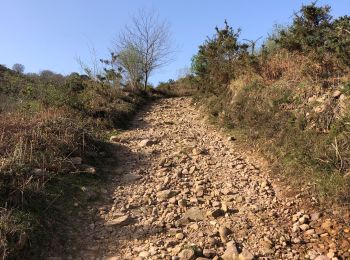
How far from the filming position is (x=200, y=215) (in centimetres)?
573

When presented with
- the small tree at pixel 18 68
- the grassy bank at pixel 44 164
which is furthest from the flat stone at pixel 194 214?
the small tree at pixel 18 68

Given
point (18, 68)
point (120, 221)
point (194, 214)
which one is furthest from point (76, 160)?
point (18, 68)

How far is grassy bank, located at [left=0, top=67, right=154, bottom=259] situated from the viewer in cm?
479

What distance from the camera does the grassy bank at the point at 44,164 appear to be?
4785 mm

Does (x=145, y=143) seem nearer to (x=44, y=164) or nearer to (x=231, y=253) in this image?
(x=44, y=164)

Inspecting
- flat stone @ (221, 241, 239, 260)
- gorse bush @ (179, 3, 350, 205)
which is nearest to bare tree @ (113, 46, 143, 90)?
gorse bush @ (179, 3, 350, 205)

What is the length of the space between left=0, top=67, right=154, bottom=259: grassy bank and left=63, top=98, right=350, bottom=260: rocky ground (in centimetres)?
38

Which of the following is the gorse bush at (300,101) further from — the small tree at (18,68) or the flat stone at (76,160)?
the small tree at (18,68)

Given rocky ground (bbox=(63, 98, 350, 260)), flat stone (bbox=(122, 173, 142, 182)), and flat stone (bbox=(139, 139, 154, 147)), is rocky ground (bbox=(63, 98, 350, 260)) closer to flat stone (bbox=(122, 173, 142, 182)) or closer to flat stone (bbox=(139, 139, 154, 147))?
flat stone (bbox=(122, 173, 142, 182))

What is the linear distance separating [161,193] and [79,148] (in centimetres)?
203

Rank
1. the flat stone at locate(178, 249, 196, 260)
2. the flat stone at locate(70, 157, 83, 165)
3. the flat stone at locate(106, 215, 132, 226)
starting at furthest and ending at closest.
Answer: the flat stone at locate(70, 157, 83, 165) < the flat stone at locate(106, 215, 132, 226) < the flat stone at locate(178, 249, 196, 260)

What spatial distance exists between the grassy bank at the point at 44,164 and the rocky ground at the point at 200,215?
15.0 inches

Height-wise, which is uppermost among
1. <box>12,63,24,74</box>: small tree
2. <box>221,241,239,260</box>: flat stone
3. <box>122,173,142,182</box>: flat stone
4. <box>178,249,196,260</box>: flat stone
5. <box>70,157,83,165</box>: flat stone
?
<box>12,63,24,74</box>: small tree

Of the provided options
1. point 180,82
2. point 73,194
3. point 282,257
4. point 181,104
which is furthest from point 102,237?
point 180,82
